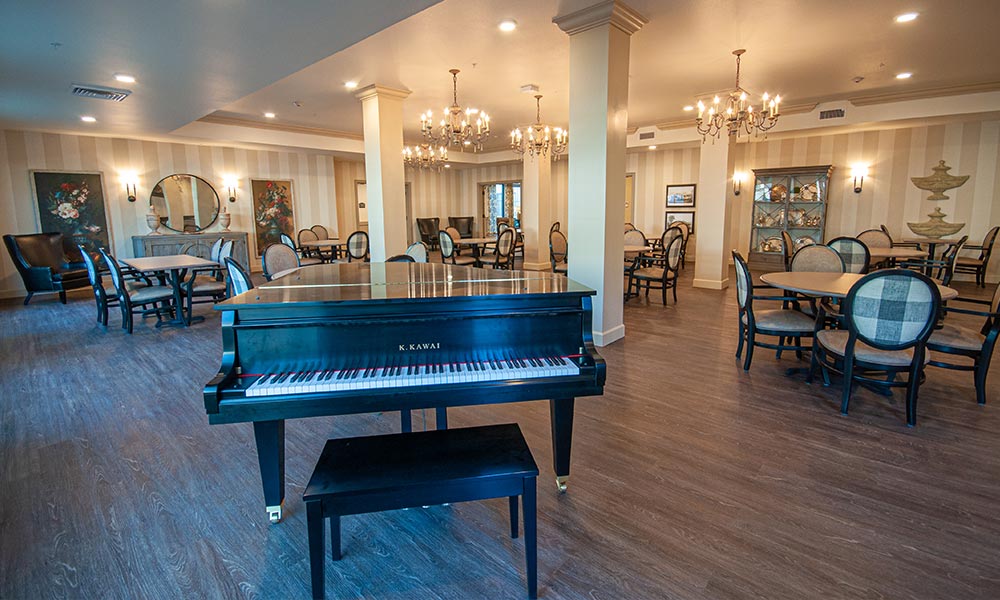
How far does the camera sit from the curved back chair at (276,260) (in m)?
4.72

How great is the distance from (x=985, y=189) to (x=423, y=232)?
12217 mm

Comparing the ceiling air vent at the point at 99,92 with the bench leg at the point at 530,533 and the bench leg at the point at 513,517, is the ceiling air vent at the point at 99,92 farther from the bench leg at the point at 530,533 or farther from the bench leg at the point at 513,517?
the bench leg at the point at 530,533

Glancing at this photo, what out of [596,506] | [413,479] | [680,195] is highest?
[680,195]

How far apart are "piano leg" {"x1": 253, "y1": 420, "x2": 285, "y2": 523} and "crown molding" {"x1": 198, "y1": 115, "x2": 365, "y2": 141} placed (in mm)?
8199

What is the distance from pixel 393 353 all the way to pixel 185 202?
388 inches

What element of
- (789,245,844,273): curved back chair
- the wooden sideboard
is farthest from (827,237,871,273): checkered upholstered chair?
the wooden sideboard

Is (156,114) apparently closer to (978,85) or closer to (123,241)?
(123,241)

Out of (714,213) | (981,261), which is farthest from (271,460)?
(981,261)

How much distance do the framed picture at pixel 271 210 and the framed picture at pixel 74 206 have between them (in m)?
2.55

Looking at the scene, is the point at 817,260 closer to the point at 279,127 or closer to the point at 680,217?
the point at 680,217

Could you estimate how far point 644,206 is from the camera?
39.2ft

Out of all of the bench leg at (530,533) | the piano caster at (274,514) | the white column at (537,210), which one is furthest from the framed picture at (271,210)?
the bench leg at (530,533)

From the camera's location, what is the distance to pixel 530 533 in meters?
1.64

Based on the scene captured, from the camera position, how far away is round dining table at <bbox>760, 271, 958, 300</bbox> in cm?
334
